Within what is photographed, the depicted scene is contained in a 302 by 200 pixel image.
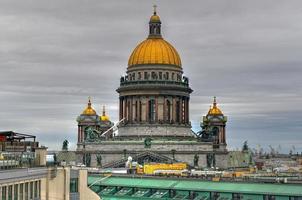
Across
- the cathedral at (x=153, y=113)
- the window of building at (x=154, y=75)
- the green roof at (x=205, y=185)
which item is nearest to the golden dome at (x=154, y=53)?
the cathedral at (x=153, y=113)

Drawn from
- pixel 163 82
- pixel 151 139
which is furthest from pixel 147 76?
pixel 151 139

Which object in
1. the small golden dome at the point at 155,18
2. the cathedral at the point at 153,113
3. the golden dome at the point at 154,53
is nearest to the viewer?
the cathedral at the point at 153,113

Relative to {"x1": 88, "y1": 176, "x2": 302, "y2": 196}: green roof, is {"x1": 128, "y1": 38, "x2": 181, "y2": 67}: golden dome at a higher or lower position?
higher

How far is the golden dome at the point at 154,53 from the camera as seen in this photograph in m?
185

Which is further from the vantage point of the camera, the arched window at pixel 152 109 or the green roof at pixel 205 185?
the arched window at pixel 152 109

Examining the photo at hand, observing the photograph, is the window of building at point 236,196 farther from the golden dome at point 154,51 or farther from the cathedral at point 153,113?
the golden dome at point 154,51

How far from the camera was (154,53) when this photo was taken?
607ft

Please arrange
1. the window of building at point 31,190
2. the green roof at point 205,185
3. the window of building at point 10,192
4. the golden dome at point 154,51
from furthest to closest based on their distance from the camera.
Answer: the golden dome at point 154,51 < the green roof at point 205,185 < the window of building at point 31,190 < the window of building at point 10,192

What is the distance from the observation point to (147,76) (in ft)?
612

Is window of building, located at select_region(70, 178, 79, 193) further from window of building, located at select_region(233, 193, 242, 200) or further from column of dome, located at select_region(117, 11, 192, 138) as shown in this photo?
column of dome, located at select_region(117, 11, 192, 138)

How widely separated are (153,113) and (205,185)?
8534cm

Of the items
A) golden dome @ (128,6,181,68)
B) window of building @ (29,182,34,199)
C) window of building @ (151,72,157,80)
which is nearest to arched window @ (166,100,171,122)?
window of building @ (151,72,157,80)

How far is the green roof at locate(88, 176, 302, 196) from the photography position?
92.1 meters

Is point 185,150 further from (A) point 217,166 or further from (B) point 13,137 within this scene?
(B) point 13,137
